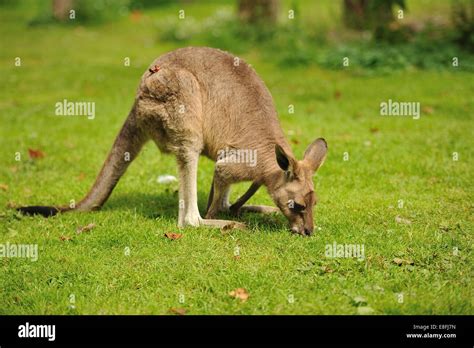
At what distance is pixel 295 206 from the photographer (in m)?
5.77

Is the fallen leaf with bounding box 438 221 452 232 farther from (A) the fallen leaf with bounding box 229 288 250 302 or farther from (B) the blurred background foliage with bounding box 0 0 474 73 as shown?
(B) the blurred background foliage with bounding box 0 0 474 73

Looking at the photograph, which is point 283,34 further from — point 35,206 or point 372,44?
point 35,206

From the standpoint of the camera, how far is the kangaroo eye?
5.72m

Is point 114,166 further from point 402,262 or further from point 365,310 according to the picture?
point 365,310

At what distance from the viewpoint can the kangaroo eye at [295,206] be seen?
572 centimetres

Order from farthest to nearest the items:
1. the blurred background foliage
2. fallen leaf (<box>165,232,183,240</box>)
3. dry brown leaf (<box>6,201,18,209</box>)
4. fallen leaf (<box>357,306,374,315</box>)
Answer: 1. the blurred background foliage
2. dry brown leaf (<box>6,201,18,209</box>)
3. fallen leaf (<box>165,232,183,240</box>)
4. fallen leaf (<box>357,306,374,315</box>)

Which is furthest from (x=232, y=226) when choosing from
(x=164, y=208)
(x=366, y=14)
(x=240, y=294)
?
(x=366, y=14)

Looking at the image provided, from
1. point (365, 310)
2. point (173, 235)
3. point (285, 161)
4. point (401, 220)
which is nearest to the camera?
point (365, 310)

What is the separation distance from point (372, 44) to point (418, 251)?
338 inches

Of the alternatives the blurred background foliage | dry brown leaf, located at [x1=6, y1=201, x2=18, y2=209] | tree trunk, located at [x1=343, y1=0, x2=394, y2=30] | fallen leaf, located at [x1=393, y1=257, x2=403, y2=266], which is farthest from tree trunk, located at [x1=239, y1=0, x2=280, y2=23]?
fallen leaf, located at [x1=393, y1=257, x2=403, y2=266]

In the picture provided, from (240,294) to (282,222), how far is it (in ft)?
5.11

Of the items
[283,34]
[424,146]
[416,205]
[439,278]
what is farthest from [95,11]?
[439,278]

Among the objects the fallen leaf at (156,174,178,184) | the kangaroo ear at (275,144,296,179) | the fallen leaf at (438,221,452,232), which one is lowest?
the fallen leaf at (438,221,452,232)

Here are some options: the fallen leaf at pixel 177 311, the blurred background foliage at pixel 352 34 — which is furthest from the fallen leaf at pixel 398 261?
the blurred background foliage at pixel 352 34
